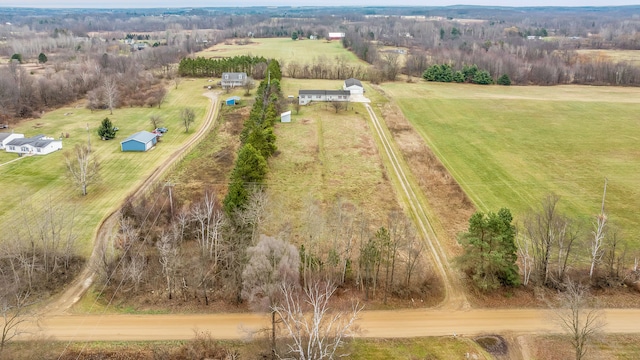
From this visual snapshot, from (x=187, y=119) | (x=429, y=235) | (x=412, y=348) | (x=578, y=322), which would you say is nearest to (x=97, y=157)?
(x=187, y=119)

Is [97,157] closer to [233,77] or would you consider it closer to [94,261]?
A: [94,261]

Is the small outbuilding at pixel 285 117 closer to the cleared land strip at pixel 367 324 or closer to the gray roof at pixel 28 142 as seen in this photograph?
the gray roof at pixel 28 142

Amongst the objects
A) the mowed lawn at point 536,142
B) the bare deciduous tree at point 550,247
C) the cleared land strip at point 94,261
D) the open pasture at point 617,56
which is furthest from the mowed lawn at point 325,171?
the open pasture at point 617,56

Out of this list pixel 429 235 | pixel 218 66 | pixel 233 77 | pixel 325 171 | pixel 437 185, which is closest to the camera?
pixel 429 235

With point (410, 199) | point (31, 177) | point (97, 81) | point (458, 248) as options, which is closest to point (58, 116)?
point (97, 81)

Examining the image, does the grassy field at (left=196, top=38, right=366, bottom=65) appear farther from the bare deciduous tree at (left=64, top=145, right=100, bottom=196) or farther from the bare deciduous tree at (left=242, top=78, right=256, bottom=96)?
the bare deciduous tree at (left=64, top=145, right=100, bottom=196)
